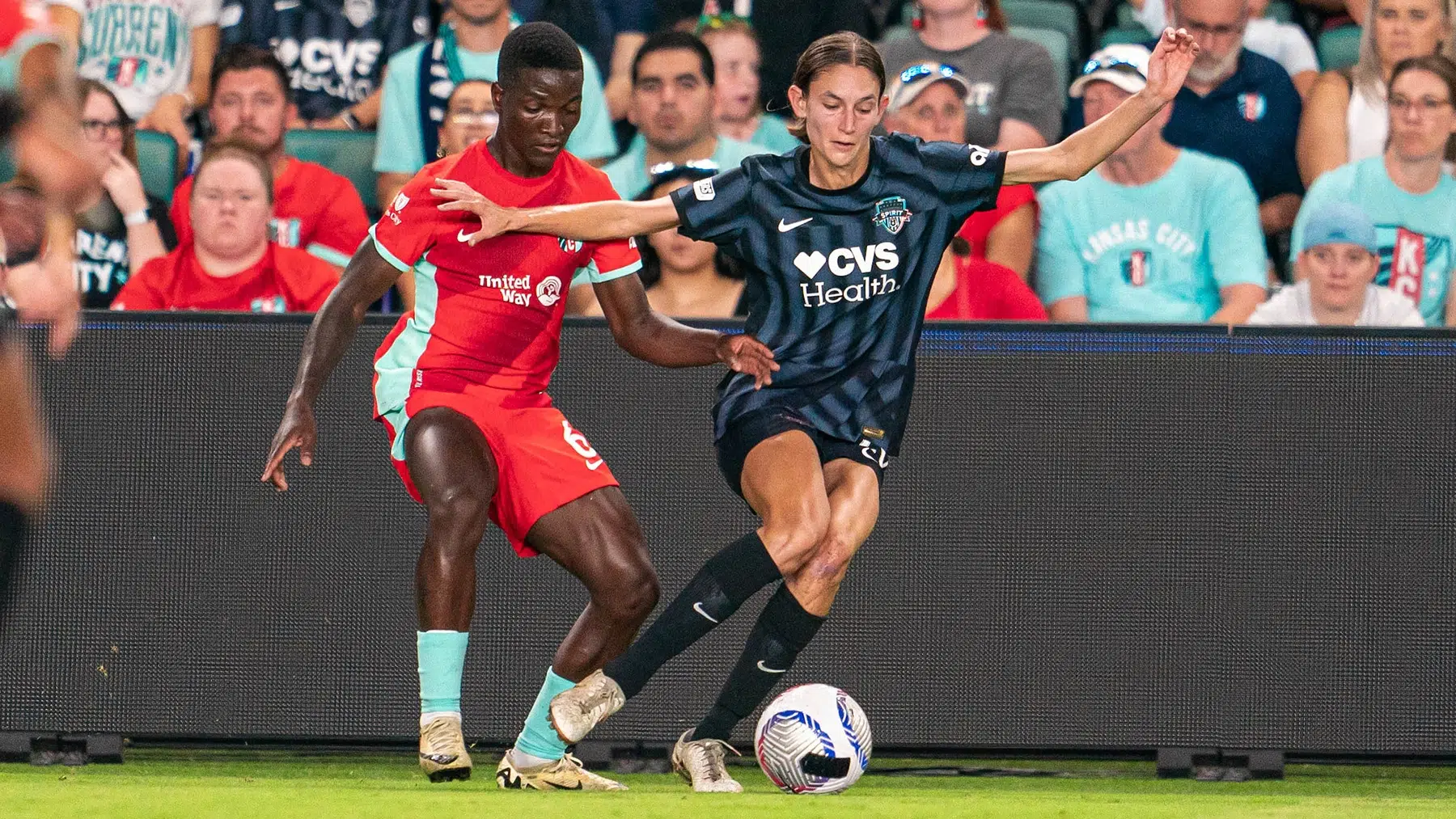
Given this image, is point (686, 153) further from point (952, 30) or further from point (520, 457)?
point (520, 457)

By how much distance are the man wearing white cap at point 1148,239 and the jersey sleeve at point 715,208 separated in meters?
2.53

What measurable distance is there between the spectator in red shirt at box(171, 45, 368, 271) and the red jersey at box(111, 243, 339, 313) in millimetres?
402

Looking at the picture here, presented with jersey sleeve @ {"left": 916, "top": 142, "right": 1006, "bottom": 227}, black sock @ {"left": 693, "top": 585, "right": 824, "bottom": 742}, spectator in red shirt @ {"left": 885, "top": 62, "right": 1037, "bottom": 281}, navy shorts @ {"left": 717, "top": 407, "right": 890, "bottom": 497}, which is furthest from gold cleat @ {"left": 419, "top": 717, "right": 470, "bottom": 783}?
spectator in red shirt @ {"left": 885, "top": 62, "right": 1037, "bottom": 281}

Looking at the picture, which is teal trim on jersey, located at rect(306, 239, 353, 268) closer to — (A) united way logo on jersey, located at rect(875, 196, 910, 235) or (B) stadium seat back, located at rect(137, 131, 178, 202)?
(B) stadium seat back, located at rect(137, 131, 178, 202)

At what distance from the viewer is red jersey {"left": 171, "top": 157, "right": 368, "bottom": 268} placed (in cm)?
798

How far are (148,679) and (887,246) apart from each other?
271cm

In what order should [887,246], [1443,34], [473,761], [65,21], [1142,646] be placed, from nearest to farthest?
[65,21] → [887,246] → [1142,646] → [473,761] → [1443,34]

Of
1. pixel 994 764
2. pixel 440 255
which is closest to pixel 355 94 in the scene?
pixel 440 255

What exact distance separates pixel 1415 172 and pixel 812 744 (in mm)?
4163

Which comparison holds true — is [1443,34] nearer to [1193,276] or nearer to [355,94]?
[1193,276]

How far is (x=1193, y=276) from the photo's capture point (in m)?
7.69

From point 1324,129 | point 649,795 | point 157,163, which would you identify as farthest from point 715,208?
point 157,163

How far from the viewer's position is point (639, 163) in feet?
27.3

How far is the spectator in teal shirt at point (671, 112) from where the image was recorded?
8.16m
